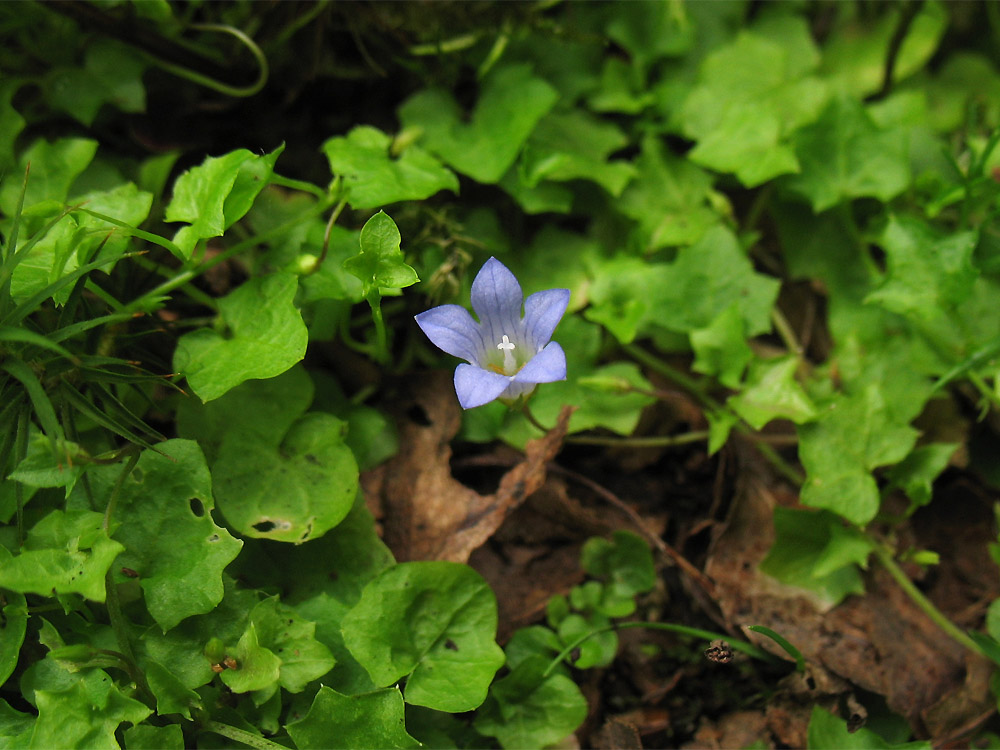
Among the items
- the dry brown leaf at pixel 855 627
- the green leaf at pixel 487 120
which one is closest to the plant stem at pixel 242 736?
the dry brown leaf at pixel 855 627

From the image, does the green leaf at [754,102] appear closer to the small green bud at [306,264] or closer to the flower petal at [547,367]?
the flower petal at [547,367]

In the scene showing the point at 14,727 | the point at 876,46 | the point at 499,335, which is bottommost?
the point at 14,727

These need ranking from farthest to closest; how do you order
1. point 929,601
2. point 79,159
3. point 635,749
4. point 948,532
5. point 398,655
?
point 948,532, point 929,601, point 79,159, point 635,749, point 398,655

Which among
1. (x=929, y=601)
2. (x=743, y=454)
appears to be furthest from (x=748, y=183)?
(x=929, y=601)

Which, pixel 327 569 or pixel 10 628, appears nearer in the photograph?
pixel 10 628

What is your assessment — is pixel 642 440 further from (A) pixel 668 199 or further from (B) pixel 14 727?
(B) pixel 14 727

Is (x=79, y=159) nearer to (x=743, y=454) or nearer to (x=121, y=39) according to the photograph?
(x=121, y=39)

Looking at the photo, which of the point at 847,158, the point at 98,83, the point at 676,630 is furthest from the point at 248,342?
the point at 847,158
